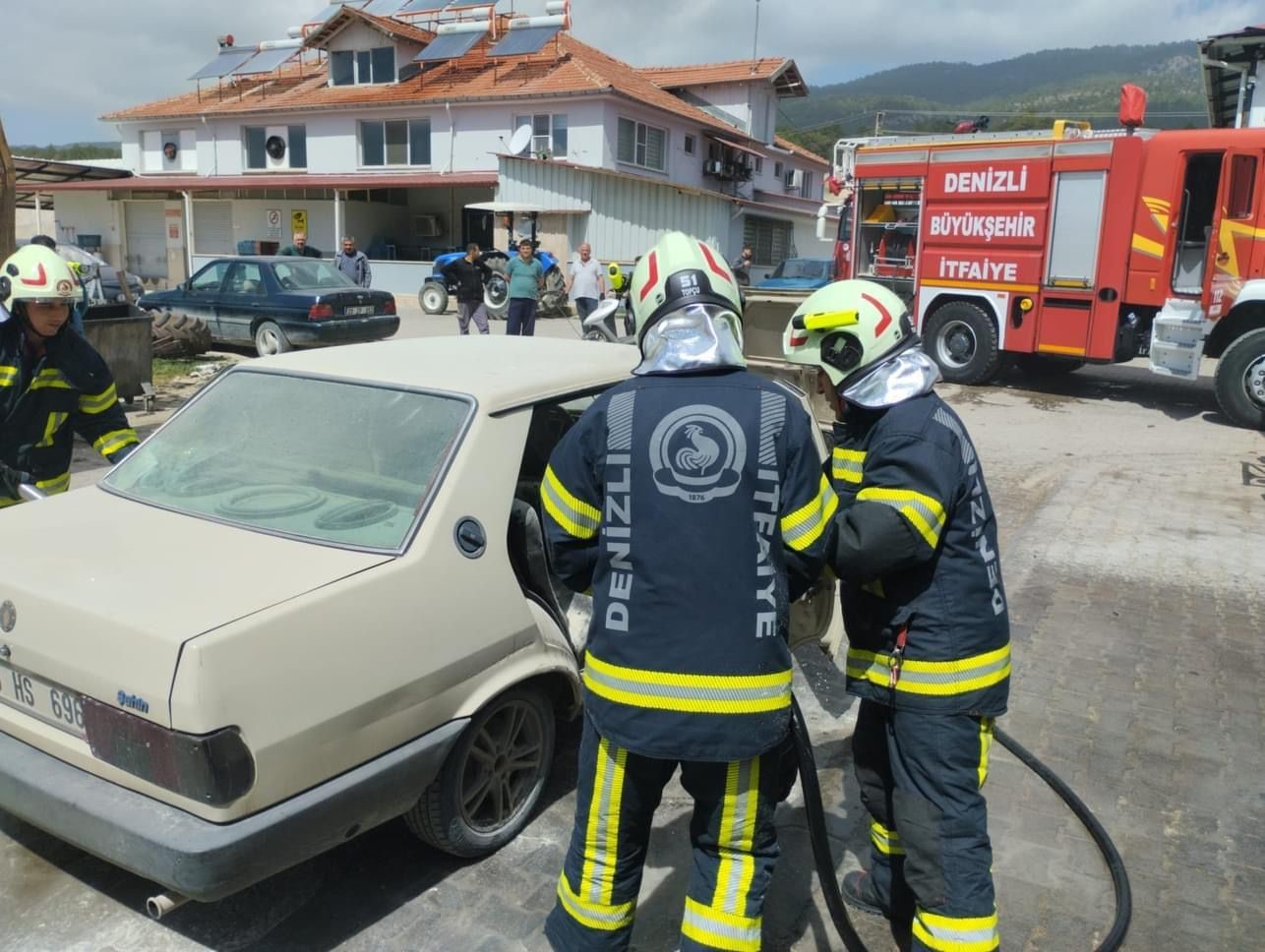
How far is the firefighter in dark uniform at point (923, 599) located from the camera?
236 cm

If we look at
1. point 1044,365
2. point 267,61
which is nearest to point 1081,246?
point 1044,365

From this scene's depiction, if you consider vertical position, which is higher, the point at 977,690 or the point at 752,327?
the point at 752,327

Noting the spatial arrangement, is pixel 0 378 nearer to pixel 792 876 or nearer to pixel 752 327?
pixel 792 876

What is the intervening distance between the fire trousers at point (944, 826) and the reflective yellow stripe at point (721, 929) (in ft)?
1.62

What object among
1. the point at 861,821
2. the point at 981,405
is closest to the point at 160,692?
the point at 861,821

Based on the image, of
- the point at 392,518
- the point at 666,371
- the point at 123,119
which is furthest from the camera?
the point at 123,119

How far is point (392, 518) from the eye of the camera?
2979 millimetres

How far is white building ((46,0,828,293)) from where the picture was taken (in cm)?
2698

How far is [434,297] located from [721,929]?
20.7 meters

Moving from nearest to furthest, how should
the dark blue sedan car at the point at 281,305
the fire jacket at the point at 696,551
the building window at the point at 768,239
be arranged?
the fire jacket at the point at 696,551
the dark blue sedan car at the point at 281,305
the building window at the point at 768,239

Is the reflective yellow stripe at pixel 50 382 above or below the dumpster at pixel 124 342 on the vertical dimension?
above

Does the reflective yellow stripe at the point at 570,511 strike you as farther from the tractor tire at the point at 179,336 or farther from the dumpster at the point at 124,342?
the tractor tire at the point at 179,336

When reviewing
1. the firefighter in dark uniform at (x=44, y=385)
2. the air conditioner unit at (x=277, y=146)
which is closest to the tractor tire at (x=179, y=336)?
the firefighter in dark uniform at (x=44, y=385)

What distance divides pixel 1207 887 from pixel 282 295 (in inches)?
508
